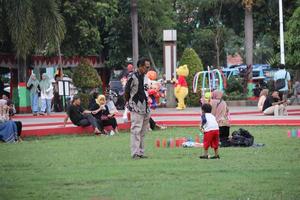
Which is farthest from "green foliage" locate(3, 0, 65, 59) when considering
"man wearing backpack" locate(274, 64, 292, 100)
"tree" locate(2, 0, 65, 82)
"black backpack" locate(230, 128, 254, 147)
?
"black backpack" locate(230, 128, 254, 147)

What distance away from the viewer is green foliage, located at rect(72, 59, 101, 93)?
118 ft

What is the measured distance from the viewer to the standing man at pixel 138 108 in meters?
15.7

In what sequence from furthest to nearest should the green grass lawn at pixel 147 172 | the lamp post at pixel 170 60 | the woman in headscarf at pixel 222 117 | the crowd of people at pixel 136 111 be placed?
the lamp post at pixel 170 60, the woman in headscarf at pixel 222 117, the crowd of people at pixel 136 111, the green grass lawn at pixel 147 172

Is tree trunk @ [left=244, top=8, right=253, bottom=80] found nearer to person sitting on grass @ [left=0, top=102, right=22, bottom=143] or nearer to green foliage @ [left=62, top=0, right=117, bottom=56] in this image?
green foliage @ [left=62, top=0, right=117, bottom=56]

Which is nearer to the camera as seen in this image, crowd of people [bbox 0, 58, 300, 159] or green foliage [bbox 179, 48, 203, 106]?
crowd of people [bbox 0, 58, 300, 159]

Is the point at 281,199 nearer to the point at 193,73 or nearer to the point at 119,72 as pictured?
the point at 193,73

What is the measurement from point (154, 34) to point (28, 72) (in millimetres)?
9251

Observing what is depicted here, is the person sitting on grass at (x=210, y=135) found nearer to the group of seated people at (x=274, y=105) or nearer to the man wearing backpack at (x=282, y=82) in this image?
the group of seated people at (x=274, y=105)

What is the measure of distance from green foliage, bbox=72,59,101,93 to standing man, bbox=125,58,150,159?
20.1m

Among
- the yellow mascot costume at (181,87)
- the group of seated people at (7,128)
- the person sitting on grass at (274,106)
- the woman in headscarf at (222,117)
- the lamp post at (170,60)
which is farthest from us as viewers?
the lamp post at (170,60)

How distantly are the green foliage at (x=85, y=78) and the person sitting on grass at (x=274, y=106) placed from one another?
10.9 metres

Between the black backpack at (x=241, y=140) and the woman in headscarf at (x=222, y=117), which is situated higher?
the woman in headscarf at (x=222, y=117)

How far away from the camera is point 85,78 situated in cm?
3616

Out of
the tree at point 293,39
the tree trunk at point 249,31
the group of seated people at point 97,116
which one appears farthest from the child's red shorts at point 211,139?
the tree trunk at point 249,31
